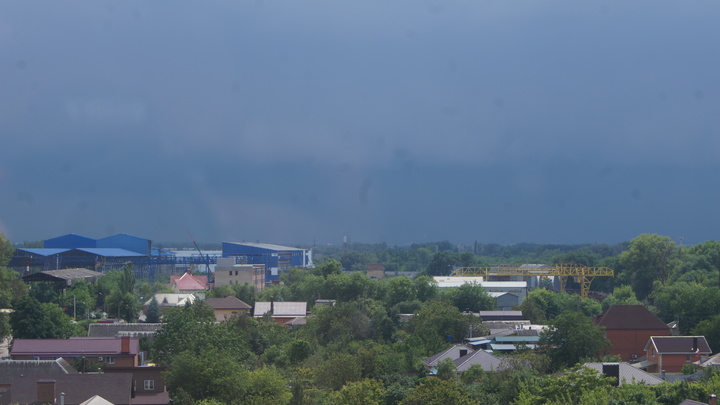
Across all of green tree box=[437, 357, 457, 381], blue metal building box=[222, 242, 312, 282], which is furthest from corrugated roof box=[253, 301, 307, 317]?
blue metal building box=[222, 242, 312, 282]

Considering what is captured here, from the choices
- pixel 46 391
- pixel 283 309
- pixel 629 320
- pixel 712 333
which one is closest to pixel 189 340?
pixel 46 391

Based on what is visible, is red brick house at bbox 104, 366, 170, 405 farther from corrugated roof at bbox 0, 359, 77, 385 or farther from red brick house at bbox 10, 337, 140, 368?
red brick house at bbox 10, 337, 140, 368

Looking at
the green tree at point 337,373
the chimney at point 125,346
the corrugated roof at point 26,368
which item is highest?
the chimney at point 125,346

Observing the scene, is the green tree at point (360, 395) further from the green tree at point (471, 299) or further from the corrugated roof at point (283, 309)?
the green tree at point (471, 299)

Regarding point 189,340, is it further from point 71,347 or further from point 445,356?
point 445,356

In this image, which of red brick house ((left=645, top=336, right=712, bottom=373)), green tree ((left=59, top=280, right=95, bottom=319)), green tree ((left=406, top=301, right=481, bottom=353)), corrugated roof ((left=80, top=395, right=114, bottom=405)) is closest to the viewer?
corrugated roof ((left=80, top=395, right=114, bottom=405))

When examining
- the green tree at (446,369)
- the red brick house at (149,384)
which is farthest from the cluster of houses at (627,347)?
the red brick house at (149,384)
